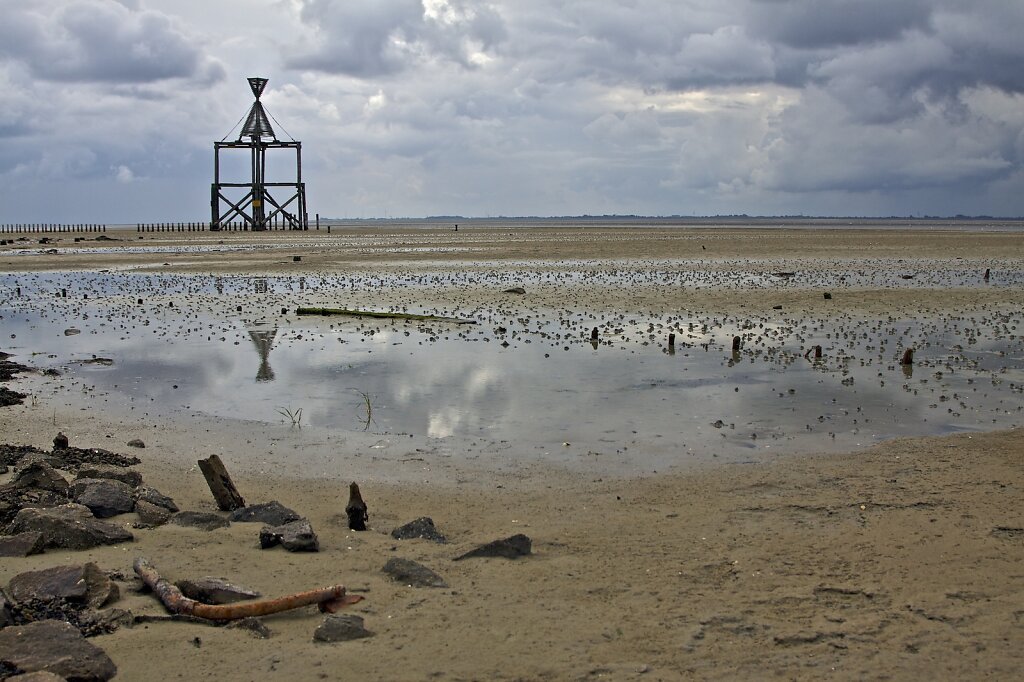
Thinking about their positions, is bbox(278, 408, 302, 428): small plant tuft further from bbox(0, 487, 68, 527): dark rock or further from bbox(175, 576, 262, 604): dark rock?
bbox(175, 576, 262, 604): dark rock

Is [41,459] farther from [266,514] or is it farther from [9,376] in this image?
[9,376]

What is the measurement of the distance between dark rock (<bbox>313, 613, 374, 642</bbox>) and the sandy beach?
0.07 m

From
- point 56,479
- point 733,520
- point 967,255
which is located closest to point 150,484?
point 56,479

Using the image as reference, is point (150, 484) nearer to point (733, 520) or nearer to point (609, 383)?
point (733, 520)

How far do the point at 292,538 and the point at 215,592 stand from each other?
3.72ft

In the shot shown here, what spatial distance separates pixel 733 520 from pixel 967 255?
53.0 meters

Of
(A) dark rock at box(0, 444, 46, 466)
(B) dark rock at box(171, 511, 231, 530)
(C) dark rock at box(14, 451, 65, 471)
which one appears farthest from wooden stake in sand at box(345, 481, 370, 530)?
(A) dark rock at box(0, 444, 46, 466)

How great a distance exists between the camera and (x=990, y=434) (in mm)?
11945

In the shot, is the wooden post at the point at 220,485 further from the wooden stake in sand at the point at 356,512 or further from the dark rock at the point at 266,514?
the wooden stake in sand at the point at 356,512

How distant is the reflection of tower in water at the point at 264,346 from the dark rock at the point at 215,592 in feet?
31.9

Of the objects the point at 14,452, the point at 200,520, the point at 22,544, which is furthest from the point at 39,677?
the point at 14,452

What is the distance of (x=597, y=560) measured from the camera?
7.84 m

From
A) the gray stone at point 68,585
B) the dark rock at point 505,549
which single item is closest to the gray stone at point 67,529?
the gray stone at point 68,585

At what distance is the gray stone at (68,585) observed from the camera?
21.7 ft
